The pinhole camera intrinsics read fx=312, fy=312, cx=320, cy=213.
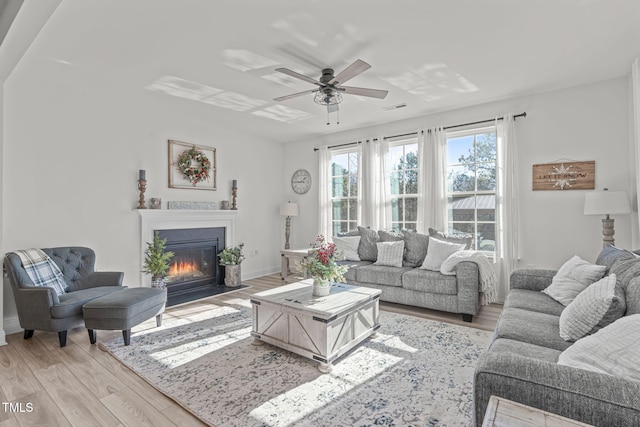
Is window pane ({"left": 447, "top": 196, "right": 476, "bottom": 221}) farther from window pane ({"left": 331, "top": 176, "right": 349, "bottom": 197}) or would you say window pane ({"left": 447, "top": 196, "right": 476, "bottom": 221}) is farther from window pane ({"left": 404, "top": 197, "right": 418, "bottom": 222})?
window pane ({"left": 331, "top": 176, "right": 349, "bottom": 197})

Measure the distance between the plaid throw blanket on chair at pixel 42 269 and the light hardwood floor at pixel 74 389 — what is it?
0.53m

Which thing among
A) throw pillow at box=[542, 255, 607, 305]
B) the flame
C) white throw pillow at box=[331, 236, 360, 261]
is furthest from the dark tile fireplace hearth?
throw pillow at box=[542, 255, 607, 305]

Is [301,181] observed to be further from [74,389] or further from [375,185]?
[74,389]

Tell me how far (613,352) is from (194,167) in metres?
5.10

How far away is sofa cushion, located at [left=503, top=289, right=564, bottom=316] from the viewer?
2429mm

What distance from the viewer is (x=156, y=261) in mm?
4266

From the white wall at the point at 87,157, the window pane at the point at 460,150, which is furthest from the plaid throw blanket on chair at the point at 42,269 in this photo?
the window pane at the point at 460,150

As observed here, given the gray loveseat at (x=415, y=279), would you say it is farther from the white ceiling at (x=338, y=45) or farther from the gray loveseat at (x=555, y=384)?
the white ceiling at (x=338, y=45)

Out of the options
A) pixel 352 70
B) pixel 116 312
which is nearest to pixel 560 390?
pixel 352 70

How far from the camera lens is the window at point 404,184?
5.08m

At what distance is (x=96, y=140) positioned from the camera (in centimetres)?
397

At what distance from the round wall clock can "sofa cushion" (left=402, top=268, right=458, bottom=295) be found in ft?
10.2

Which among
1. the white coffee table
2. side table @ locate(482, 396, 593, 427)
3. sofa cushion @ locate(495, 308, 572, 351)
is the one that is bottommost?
the white coffee table

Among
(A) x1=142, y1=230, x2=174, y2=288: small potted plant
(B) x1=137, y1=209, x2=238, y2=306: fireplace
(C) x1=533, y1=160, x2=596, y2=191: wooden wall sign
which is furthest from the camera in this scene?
(B) x1=137, y1=209, x2=238, y2=306: fireplace
